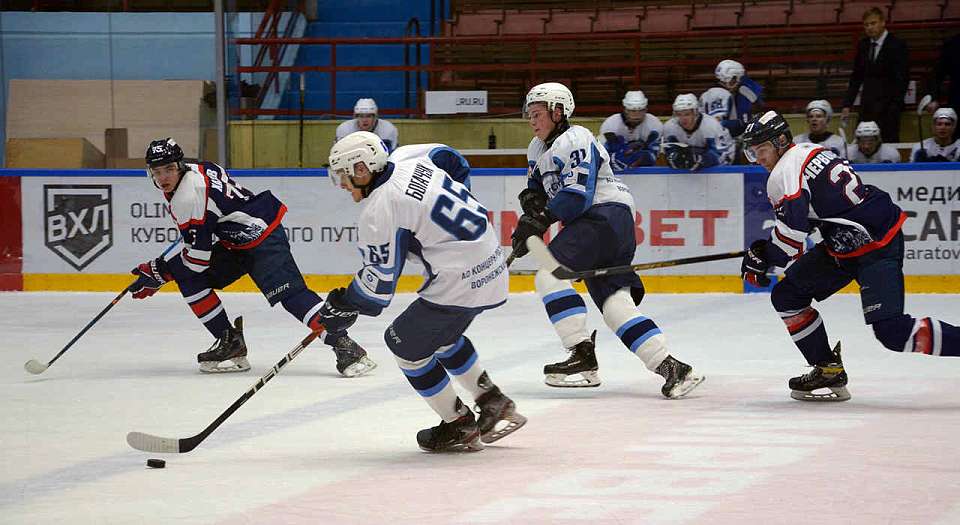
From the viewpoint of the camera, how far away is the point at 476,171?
378 inches

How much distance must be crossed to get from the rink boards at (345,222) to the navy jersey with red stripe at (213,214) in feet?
10.6

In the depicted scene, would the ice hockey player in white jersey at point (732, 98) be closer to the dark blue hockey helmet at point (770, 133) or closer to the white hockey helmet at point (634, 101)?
the white hockey helmet at point (634, 101)

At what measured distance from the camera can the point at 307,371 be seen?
6238mm

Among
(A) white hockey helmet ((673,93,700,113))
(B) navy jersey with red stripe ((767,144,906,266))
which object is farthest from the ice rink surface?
(A) white hockey helmet ((673,93,700,113))

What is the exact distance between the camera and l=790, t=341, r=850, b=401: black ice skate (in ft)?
16.8

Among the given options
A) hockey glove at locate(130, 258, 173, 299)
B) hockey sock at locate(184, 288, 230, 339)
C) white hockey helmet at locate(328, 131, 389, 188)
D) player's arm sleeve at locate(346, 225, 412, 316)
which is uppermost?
white hockey helmet at locate(328, 131, 389, 188)

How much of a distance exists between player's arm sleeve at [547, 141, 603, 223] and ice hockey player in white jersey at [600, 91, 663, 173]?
4163 millimetres

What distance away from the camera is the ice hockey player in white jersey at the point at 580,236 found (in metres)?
5.30

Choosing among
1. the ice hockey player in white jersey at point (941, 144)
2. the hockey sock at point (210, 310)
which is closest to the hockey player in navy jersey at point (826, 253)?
the hockey sock at point (210, 310)

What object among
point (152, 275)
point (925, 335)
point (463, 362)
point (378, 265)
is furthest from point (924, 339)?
point (152, 275)

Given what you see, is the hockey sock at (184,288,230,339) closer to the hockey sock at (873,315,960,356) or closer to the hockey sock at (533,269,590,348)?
the hockey sock at (533,269,590,348)

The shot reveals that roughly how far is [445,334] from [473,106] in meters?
7.45

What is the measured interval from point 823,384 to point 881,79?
589 cm

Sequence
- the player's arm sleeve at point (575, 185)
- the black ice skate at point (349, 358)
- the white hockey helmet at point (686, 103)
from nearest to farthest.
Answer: the player's arm sleeve at point (575, 185)
the black ice skate at point (349, 358)
the white hockey helmet at point (686, 103)
